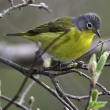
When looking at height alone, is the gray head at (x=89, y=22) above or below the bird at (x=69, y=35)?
above

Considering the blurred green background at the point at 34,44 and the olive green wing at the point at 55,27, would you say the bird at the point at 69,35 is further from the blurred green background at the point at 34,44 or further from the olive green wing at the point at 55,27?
the blurred green background at the point at 34,44

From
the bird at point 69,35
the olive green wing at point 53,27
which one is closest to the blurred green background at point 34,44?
the olive green wing at point 53,27

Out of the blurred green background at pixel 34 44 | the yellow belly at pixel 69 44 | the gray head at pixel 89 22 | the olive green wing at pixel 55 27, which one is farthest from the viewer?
the blurred green background at pixel 34 44

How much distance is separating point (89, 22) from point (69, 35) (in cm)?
40

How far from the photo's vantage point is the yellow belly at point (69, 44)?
2352 millimetres

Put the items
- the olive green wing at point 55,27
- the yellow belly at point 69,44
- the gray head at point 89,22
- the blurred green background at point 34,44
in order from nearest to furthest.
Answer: the yellow belly at point 69,44
the gray head at point 89,22
the olive green wing at point 55,27
the blurred green background at point 34,44

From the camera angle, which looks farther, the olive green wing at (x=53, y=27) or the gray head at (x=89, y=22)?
the olive green wing at (x=53, y=27)

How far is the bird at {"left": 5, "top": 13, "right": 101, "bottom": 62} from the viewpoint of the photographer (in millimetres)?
2367

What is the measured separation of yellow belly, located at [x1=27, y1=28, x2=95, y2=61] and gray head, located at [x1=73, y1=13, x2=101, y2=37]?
0.08 m

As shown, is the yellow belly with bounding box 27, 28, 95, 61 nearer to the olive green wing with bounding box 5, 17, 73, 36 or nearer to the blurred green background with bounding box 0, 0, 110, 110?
the olive green wing with bounding box 5, 17, 73, 36

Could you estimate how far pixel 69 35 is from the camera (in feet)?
8.01

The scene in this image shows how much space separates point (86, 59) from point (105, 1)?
7.92 feet

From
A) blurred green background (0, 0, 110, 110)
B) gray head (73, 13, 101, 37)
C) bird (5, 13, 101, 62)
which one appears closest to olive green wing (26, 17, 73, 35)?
bird (5, 13, 101, 62)

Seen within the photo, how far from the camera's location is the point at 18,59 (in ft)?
12.7
